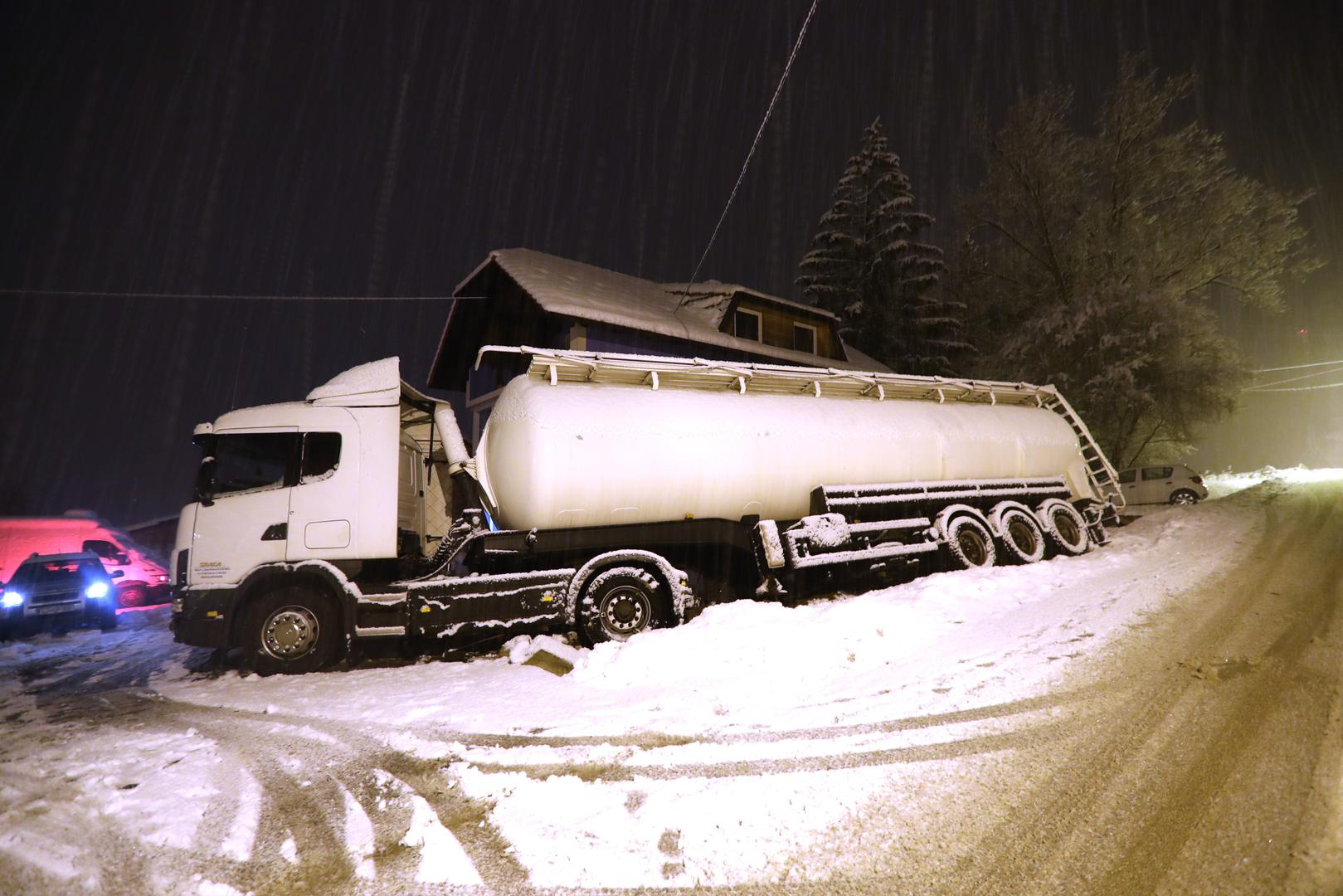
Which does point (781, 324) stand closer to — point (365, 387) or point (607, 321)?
point (607, 321)

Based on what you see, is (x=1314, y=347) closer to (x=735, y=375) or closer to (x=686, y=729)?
(x=735, y=375)

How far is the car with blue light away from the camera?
Answer: 9.88 metres

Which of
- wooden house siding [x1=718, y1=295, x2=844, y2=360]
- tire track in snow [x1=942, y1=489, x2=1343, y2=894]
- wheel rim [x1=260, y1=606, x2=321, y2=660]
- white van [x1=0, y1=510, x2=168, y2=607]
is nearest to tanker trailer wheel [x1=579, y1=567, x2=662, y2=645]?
wheel rim [x1=260, y1=606, x2=321, y2=660]

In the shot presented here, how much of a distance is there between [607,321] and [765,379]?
1063 centimetres

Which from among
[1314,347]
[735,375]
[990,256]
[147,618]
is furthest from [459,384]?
[1314,347]

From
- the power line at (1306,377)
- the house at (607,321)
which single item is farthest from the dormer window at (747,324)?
the power line at (1306,377)

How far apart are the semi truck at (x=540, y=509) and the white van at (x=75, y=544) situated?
1062cm

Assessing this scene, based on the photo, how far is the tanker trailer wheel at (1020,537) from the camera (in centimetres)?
939

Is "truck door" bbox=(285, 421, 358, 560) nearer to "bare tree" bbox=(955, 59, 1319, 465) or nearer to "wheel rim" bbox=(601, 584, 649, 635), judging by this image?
"wheel rim" bbox=(601, 584, 649, 635)

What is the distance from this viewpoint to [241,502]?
662 centimetres

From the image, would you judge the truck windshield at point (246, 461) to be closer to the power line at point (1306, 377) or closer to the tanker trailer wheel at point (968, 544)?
the tanker trailer wheel at point (968, 544)

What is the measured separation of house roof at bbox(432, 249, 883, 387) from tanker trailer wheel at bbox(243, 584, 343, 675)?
12.0 metres

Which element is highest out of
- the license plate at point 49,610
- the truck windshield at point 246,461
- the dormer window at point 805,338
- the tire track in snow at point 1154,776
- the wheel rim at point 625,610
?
the dormer window at point 805,338

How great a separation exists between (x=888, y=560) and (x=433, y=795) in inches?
278
